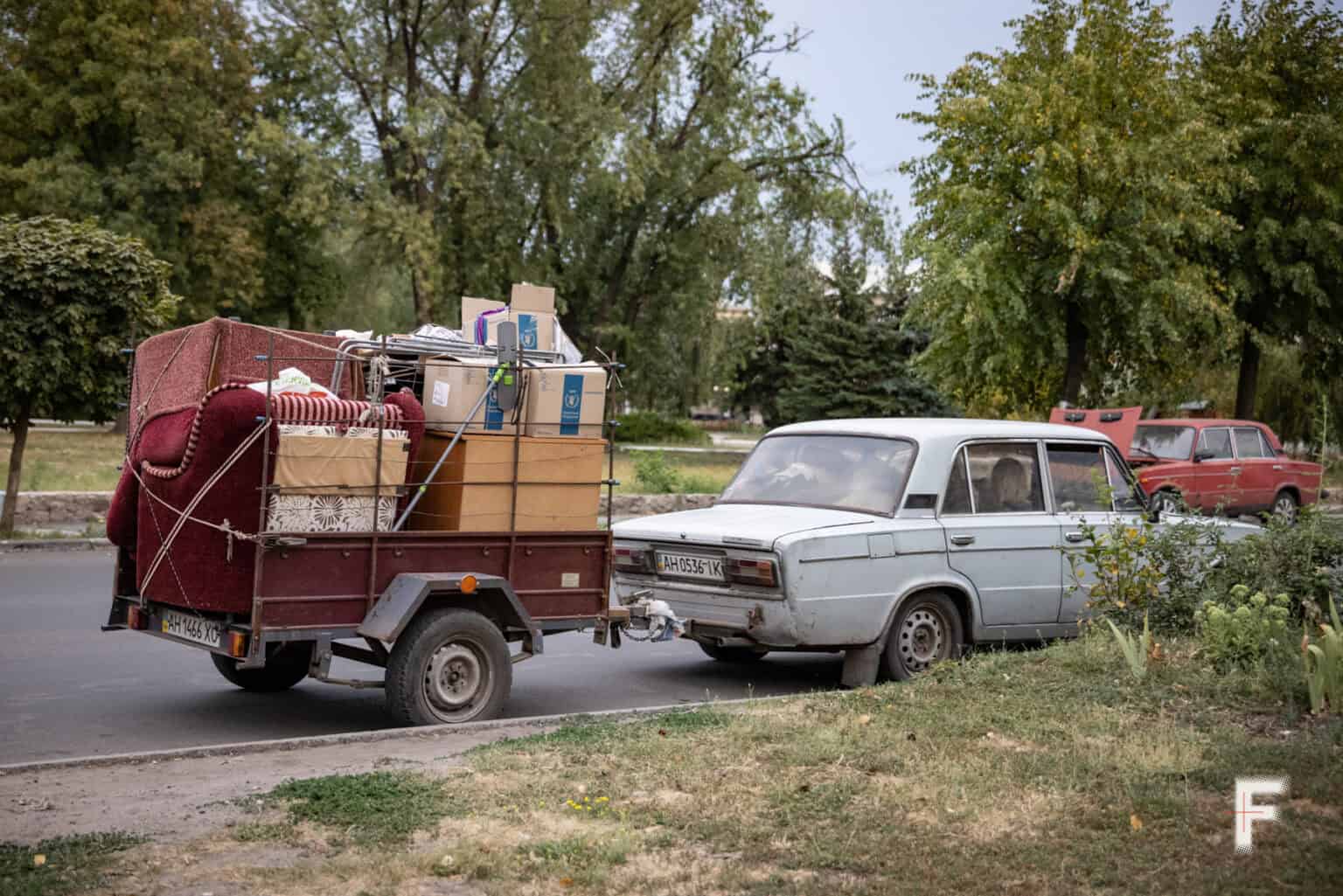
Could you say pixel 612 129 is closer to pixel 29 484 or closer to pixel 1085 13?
pixel 1085 13

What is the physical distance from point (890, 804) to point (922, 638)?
12.0ft

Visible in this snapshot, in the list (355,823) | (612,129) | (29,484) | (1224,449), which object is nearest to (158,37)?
(612,129)

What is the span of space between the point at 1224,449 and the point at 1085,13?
27.5 feet

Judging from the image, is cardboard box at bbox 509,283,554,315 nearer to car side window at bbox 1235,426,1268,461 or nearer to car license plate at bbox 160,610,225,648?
car license plate at bbox 160,610,225,648

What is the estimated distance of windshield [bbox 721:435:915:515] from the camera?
930 cm

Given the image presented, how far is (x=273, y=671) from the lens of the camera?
894 cm

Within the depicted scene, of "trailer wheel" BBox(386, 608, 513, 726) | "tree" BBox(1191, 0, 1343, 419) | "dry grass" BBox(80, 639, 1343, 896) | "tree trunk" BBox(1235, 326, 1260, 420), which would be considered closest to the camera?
"dry grass" BBox(80, 639, 1343, 896)

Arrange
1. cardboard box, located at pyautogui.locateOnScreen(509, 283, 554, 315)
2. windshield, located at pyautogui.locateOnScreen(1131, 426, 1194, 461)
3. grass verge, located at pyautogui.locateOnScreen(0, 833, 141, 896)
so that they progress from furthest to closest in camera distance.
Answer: windshield, located at pyautogui.locateOnScreen(1131, 426, 1194, 461) → cardboard box, located at pyautogui.locateOnScreen(509, 283, 554, 315) → grass verge, located at pyautogui.locateOnScreen(0, 833, 141, 896)

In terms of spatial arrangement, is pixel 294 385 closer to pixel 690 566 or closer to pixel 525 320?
pixel 525 320

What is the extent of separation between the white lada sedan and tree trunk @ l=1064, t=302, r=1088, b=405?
15.9 m

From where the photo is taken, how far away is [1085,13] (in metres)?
24.9

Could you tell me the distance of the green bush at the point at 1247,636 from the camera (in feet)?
24.8

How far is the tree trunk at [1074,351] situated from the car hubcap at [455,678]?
Result: 65.1ft

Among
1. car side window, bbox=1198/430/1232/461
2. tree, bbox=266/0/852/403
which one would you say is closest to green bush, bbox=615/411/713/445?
tree, bbox=266/0/852/403
